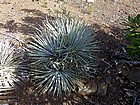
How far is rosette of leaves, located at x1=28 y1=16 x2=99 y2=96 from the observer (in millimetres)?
4750

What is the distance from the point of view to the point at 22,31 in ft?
19.3

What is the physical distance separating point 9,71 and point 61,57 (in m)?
0.83

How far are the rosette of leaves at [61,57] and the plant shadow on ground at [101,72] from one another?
153 mm

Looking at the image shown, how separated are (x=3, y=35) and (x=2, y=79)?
110cm

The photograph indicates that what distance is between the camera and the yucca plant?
481cm

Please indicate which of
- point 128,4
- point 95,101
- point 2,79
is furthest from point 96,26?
point 2,79

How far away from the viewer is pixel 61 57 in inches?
190

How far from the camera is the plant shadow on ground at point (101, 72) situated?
15.9 feet

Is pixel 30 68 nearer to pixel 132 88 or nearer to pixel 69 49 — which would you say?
pixel 69 49

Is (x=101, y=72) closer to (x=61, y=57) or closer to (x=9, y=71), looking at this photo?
(x=61, y=57)

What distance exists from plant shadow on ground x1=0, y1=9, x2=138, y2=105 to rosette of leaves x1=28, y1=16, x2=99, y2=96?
153 mm

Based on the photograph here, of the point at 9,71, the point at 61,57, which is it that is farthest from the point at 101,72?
the point at 9,71

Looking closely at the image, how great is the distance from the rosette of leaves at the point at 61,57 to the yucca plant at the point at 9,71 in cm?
23

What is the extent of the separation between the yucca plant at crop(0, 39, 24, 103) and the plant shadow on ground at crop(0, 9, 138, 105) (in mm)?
142
